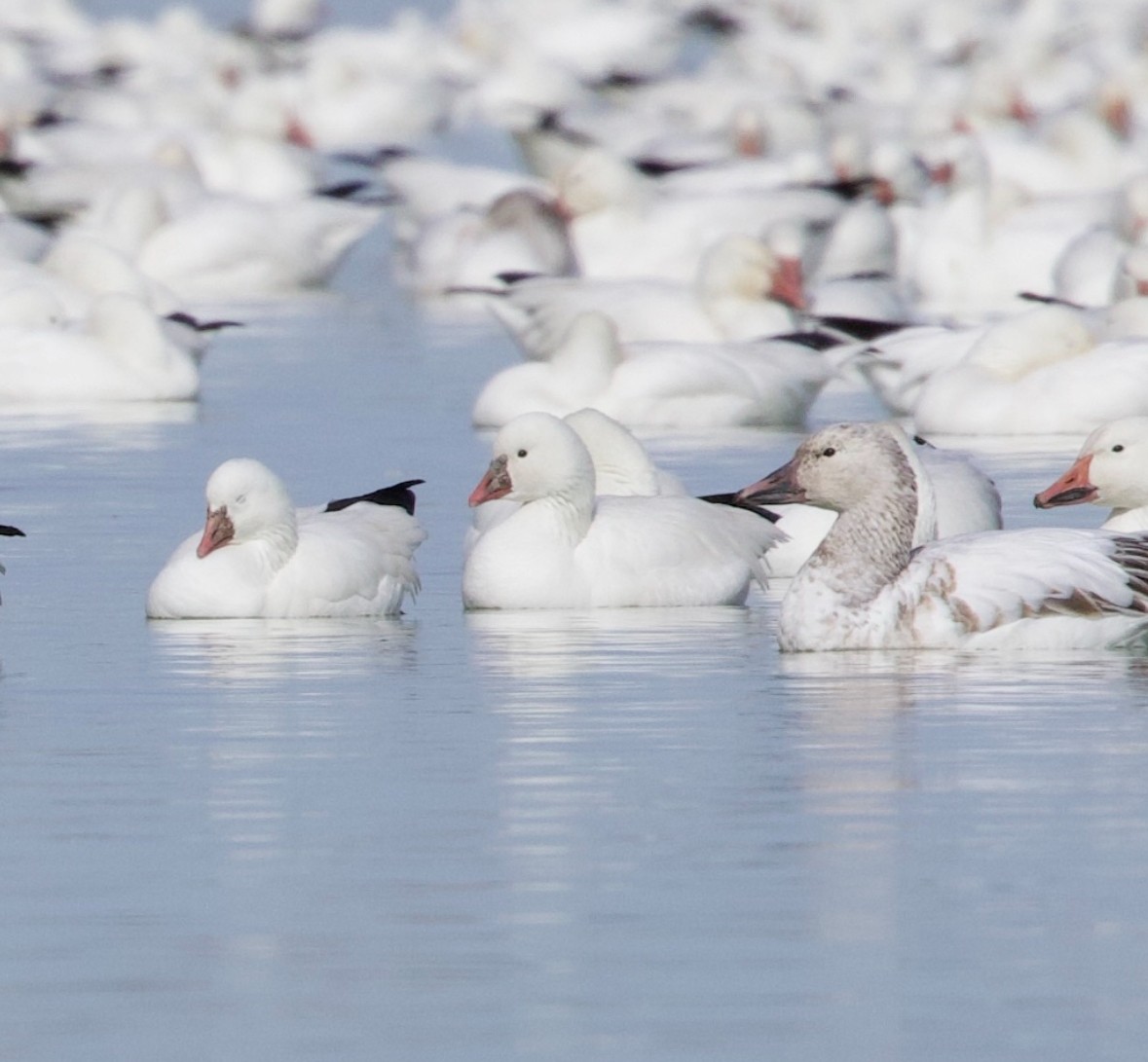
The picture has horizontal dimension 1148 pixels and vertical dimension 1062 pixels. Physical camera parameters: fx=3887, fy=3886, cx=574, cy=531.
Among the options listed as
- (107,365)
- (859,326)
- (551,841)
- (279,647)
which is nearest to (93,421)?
(107,365)

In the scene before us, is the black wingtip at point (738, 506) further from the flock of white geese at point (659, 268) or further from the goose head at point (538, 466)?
the goose head at point (538, 466)

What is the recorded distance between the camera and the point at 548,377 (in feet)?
57.8

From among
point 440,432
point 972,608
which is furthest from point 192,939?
point 440,432

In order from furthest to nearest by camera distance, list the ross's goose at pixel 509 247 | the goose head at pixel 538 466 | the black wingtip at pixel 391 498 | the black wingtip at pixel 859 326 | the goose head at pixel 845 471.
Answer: the ross's goose at pixel 509 247 → the black wingtip at pixel 859 326 → the black wingtip at pixel 391 498 → the goose head at pixel 538 466 → the goose head at pixel 845 471

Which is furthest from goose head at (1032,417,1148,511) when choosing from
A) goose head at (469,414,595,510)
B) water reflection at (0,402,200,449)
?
water reflection at (0,402,200,449)

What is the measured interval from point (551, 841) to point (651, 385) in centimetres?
1012

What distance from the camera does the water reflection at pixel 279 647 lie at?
10.1 metres

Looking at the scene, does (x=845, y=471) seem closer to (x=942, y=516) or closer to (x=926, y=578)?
(x=926, y=578)

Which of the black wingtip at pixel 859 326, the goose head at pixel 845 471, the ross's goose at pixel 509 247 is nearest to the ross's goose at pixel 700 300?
the black wingtip at pixel 859 326

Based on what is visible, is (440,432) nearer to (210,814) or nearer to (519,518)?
(519,518)

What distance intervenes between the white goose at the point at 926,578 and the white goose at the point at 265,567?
142 cm

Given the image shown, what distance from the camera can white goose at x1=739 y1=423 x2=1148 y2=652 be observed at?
10211 millimetres

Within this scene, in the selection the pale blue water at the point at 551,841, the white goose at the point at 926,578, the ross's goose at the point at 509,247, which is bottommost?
the pale blue water at the point at 551,841

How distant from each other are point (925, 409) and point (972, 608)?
23.7ft
